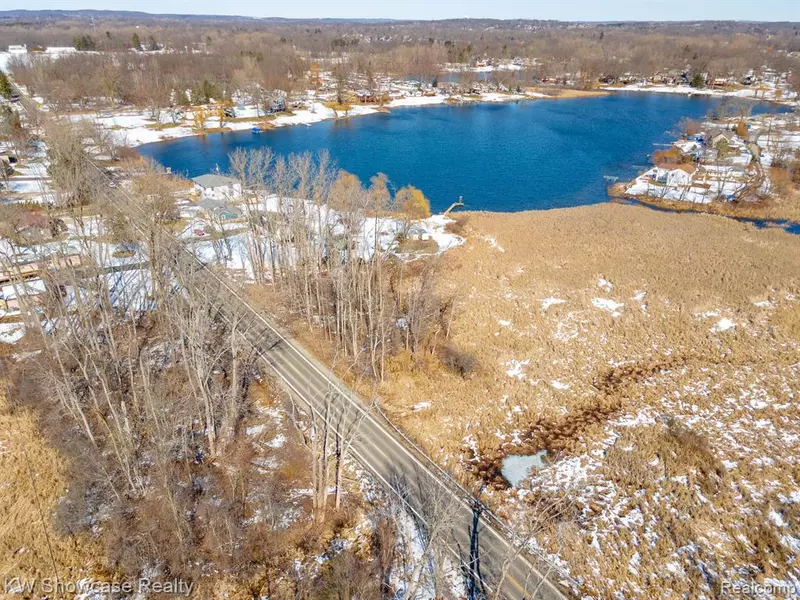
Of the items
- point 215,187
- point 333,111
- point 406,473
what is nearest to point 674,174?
point 215,187

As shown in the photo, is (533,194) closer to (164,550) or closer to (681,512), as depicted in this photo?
(681,512)

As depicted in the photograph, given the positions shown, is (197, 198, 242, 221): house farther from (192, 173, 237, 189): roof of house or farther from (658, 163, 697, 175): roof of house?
(658, 163, 697, 175): roof of house

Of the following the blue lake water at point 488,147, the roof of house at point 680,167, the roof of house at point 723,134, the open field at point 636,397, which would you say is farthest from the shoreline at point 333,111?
the open field at point 636,397

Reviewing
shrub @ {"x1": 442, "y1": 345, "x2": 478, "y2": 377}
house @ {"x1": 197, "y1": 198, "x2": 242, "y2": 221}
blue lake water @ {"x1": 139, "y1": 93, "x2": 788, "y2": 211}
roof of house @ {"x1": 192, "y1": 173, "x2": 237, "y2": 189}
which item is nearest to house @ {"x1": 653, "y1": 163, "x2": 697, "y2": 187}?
blue lake water @ {"x1": 139, "y1": 93, "x2": 788, "y2": 211}

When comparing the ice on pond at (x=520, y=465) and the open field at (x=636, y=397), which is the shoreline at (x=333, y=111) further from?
the ice on pond at (x=520, y=465)

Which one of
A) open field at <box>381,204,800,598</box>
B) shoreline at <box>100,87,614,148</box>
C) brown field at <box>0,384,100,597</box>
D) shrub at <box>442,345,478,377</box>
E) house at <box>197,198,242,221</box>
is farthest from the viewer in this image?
shoreline at <box>100,87,614,148</box>

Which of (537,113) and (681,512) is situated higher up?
(537,113)

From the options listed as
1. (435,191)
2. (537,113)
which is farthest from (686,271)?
(537,113)
